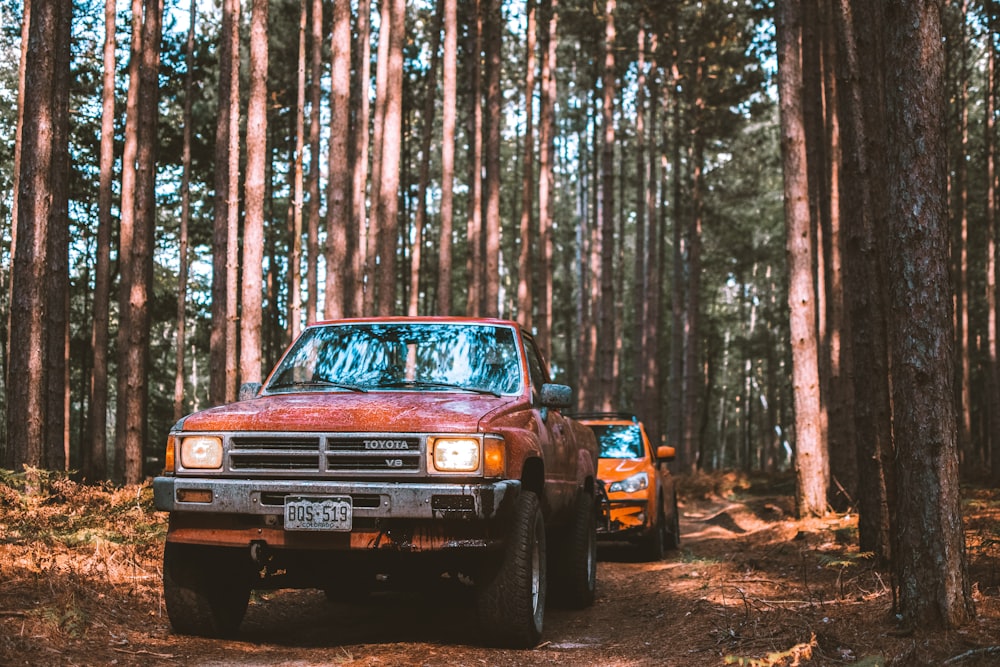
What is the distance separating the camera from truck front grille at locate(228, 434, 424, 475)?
5.73 m

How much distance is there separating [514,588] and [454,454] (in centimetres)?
96

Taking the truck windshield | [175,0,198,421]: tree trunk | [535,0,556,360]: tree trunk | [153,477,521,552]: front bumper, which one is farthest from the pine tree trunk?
[535,0,556,360]: tree trunk

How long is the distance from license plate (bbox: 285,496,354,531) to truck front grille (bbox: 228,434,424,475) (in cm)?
18

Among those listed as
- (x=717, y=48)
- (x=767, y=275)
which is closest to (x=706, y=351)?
(x=767, y=275)

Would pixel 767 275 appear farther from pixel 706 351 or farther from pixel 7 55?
pixel 7 55

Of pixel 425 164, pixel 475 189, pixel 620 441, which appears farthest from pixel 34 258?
pixel 425 164

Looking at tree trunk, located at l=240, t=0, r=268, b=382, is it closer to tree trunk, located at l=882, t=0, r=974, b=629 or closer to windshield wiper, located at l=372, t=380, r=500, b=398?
windshield wiper, located at l=372, t=380, r=500, b=398

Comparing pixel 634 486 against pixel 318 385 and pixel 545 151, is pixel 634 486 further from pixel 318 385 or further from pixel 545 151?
pixel 545 151

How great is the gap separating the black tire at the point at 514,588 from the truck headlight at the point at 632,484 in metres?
5.90

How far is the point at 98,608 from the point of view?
686 cm

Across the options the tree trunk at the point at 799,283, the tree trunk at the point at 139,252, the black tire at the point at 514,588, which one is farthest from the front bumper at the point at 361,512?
the tree trunk at the point at 139,252

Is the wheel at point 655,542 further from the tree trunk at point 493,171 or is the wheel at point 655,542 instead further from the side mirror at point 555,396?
the tree trunk at point 493,171

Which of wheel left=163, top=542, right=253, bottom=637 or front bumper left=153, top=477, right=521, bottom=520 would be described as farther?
wheel left=163, top=542, right=253, bottom=637

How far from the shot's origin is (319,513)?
5672 mm
